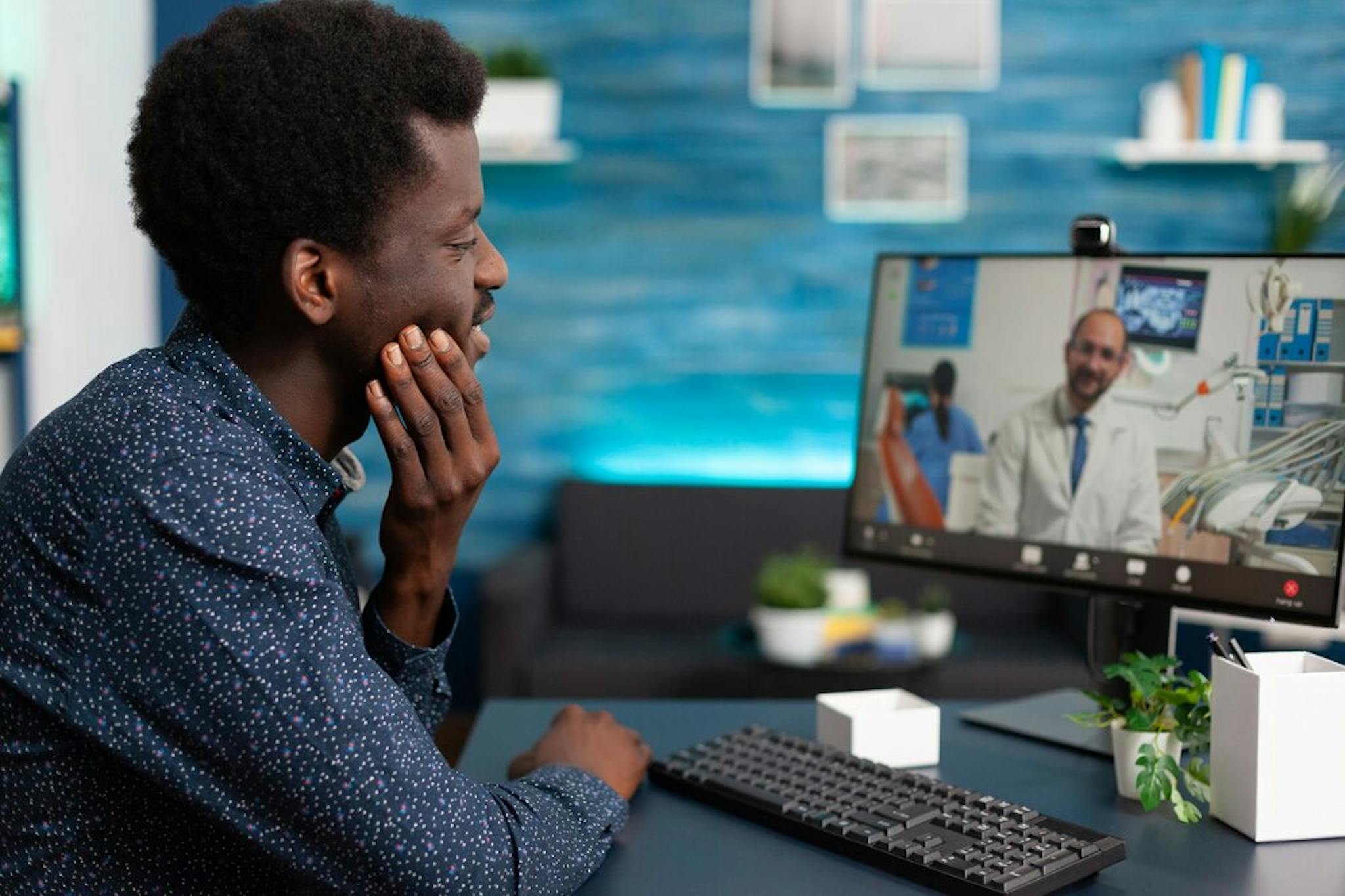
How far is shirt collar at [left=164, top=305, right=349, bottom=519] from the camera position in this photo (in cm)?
106

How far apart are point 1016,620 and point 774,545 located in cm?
71

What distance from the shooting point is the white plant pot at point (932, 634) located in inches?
126

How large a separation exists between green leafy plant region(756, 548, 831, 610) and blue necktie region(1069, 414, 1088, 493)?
65.4 inches

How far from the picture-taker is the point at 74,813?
0.97 metres

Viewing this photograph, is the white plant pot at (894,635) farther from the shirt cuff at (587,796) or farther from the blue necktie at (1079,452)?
the shirt cuff at (587,796)

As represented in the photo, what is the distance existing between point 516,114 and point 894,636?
1836 mm

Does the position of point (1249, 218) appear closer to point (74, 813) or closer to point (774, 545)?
point (774, 545)

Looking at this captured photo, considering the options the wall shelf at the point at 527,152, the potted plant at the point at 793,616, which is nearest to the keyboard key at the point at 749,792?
the potted plant at the point at 793,616

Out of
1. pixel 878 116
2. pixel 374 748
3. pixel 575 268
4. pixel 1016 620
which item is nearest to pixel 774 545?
pixel 1016 620

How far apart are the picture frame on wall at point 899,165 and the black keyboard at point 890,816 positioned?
9.68ft

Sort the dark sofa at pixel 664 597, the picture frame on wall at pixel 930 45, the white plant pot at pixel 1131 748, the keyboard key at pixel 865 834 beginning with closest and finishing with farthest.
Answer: the keyboard key at pixel 865 834, the white plant pot at pixel 1131 748, the dark sofa at pixel 664 597, the picture frame on wall at pixel 930 45

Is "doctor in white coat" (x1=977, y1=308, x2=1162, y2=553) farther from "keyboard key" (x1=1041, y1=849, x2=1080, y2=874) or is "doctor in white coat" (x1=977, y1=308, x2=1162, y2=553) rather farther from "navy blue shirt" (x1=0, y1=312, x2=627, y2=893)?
"navy blue shirt" (x1=0, y1=312, x2=627, y2=893)

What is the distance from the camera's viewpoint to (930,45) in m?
4.05

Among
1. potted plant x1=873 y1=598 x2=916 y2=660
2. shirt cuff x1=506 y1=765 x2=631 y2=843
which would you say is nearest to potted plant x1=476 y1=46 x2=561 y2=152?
potted plant x1=873 y1=598 x2=916 y2=660
